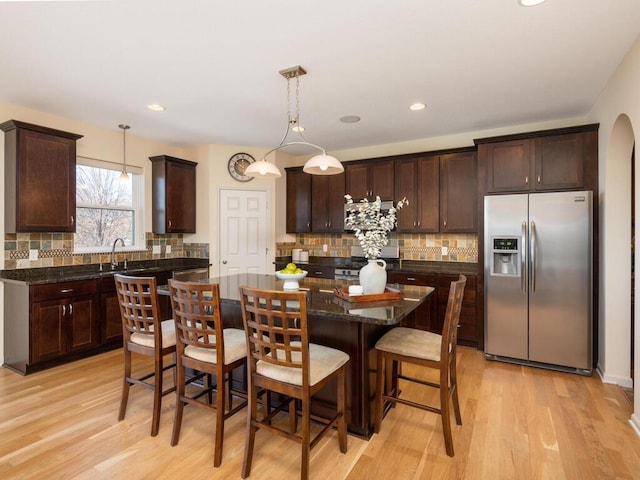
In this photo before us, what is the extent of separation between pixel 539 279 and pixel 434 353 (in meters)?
1.99

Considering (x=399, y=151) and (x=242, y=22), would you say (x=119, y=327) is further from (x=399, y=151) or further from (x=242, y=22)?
(x=399, y=151)

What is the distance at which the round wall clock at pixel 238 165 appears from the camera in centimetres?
535

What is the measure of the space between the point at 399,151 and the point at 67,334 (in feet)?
15.0

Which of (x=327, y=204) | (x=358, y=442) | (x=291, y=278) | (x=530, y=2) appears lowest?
(x=358, y=442)

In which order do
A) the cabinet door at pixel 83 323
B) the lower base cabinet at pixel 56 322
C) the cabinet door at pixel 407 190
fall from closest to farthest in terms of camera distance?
the lower base cabinet at pixel 56 322
the cabinet door at pixel 83 323
the cabinet door at pixel 407 190

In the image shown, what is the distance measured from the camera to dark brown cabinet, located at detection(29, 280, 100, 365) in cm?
337

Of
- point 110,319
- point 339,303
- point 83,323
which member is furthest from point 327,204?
point 83,323

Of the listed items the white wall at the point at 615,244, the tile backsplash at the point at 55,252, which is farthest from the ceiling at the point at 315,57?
the tile backsplash at the point at 55,252

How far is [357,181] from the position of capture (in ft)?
17.1

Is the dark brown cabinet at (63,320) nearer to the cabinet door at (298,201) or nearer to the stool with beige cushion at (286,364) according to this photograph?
the stool with beige cushion at (286,364)

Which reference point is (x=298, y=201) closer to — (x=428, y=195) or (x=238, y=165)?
(x=238, y=165)

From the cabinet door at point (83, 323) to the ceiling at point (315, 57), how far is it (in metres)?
2.03

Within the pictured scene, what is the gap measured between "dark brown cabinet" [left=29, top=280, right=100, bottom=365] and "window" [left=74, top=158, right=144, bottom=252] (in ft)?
2.80

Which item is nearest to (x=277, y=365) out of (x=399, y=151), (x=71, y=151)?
(x=71, y=151)
